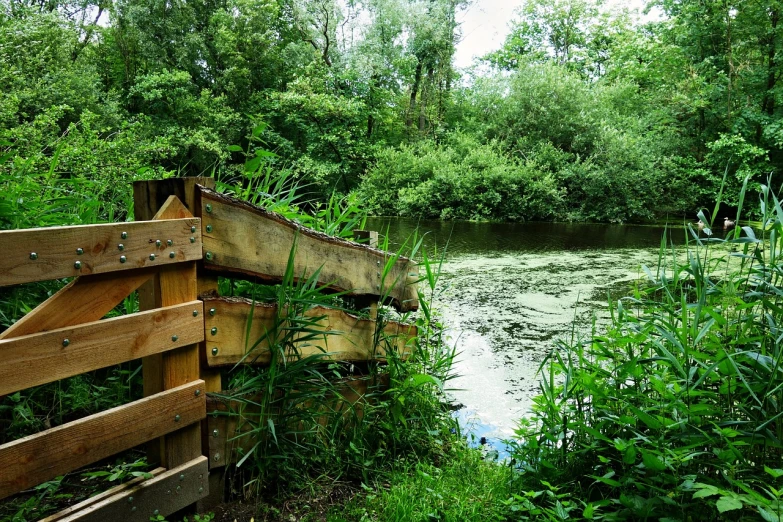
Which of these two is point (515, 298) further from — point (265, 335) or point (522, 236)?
point (522, 236)

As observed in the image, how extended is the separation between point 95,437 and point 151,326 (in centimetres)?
33

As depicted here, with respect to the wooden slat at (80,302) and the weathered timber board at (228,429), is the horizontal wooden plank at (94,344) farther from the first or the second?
the weathered timber board at (228,429)

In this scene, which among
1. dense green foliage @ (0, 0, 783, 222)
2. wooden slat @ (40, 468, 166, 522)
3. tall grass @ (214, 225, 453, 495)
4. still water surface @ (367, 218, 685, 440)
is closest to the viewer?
wooden slat @ (40, 468, 166, 522)

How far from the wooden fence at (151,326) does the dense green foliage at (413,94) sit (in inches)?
510

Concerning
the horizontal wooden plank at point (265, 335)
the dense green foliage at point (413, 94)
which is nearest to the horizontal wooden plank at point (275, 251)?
the horizontal wooden plank at point (265, 335)

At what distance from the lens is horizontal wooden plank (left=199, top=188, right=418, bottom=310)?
1703 millimetres

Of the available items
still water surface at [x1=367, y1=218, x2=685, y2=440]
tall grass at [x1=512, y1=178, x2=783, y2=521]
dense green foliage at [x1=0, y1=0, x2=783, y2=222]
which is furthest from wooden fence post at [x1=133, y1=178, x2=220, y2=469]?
dense green foliage at [x1=0, y1=0, x2=783, y2=222]

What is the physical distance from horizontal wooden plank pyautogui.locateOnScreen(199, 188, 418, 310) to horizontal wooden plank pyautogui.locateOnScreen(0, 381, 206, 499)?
0.45 meters

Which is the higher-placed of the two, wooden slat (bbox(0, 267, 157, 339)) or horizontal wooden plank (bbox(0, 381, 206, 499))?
wooden slat (bbox(0, 267, 157, 339))

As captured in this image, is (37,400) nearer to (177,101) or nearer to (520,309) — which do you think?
(520,309)

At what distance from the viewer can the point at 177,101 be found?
60.2 feet

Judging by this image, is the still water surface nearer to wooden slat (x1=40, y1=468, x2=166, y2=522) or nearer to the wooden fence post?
the wooden fence post

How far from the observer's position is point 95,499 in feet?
4.69

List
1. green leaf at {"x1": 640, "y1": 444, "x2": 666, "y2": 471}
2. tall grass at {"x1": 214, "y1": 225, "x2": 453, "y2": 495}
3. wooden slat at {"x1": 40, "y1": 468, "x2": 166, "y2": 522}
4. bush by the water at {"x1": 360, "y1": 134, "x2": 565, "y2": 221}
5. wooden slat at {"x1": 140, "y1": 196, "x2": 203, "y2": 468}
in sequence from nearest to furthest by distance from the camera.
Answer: wooden slat at {"x1": 40, "y1": 468, "x2": 166, "y2": 522} → wooden slat at {"x1": 140, "y1": 196, "x2": 203, "y2": 468} → green leaf at {"x1": 640, "y1": 444, "x2": 666, "y2": 471} → tall grass at {"x1": 214, "y1": 225, "x2": 453, "y2": 495} → bush by the water at {"x1": 360, "y1": 134, "x2": 565, "y2": 221}
